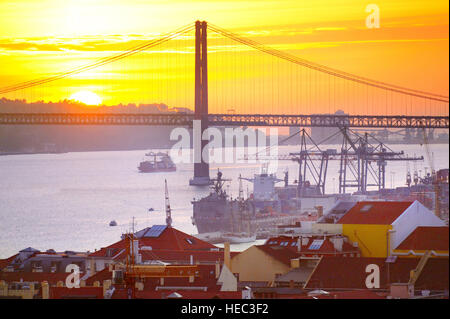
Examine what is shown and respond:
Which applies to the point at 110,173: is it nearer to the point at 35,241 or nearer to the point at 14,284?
the point at 35,241

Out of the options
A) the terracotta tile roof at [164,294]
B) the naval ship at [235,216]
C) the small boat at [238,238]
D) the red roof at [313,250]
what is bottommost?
the small boat at [238,238]

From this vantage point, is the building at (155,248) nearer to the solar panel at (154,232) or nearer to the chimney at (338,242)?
the solar panel at (154,232)

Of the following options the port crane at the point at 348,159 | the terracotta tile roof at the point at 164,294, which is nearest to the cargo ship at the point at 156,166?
the port crane at the point at 348,159

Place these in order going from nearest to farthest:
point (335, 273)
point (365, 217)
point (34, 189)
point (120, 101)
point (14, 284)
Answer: point (335, 273) → point (14, 284) → point (365, 217) → point (120, 101) → point (34, 189)

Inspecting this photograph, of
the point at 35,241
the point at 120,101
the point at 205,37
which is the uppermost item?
the point at 205,37

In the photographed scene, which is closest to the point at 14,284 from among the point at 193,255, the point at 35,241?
the point at 193,255

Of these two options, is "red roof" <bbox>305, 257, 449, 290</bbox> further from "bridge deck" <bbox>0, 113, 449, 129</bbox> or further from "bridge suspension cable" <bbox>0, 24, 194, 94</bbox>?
"bridge suspension cable" <bbox>0, 24, 194, 94</bbox>

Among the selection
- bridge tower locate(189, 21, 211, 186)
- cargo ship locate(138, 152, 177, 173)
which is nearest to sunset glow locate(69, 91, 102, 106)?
bridge tower locate(189, 21, 211, 186)
